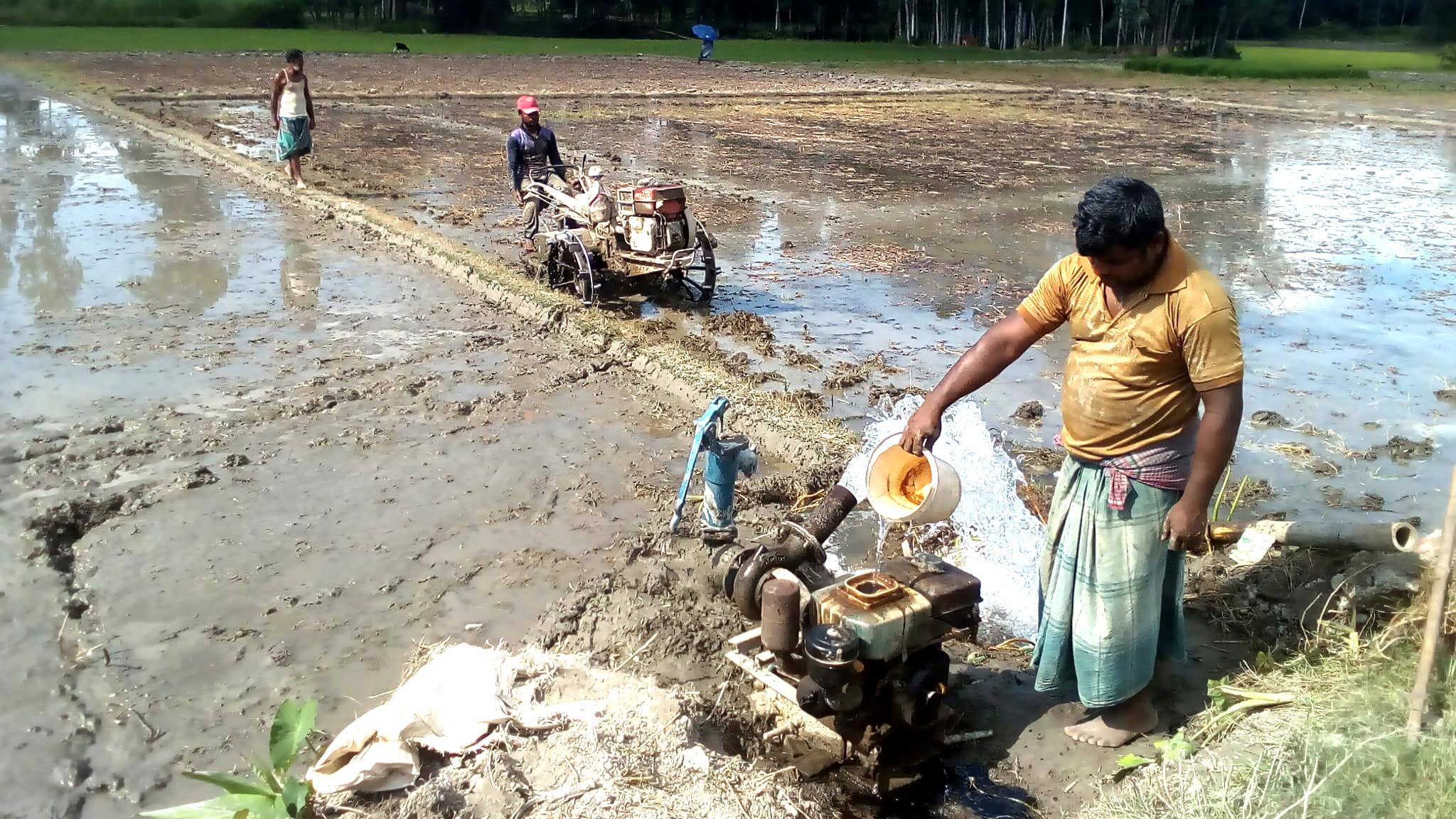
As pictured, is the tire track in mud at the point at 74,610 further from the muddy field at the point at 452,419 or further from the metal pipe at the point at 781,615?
the metal pipe at the point at 781,615

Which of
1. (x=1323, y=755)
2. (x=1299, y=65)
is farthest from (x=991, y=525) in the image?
(x=1299, y=65)

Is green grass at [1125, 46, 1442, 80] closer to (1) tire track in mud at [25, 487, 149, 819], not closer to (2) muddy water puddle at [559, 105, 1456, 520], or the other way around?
(2) muddy water puddle at [559, 105, 1456, 520]

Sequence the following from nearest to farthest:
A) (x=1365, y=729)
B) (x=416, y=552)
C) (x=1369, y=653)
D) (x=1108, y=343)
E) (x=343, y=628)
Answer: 1. (x=1365, y=729)
2. (x=1108, y=343)
3. (x=1369, y=653)
4. (x=343, y=628)
5. (x=416, y=552)

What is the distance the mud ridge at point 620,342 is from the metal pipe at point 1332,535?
2355 mm

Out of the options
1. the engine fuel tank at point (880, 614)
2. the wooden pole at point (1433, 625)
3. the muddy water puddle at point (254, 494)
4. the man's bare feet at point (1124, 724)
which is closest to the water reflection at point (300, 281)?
the muddy water puddle at point (254, 494)

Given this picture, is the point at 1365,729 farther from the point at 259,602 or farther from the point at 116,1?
the point at 116,1

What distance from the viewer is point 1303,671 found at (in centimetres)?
359

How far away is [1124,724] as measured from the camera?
3625 millimetres

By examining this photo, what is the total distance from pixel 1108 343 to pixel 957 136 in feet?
66.1

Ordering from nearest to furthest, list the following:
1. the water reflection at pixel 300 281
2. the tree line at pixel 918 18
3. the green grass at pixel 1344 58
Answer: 1. the water reflection at pixel 300 281
2. the green grass at pixel 1344 58
3. the tree line at pixel 918 18

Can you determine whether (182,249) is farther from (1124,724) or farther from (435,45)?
(435,45)

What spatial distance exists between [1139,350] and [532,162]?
306 inches

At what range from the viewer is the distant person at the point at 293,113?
44.1 feet

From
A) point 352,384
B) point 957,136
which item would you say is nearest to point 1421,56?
point 957,136
